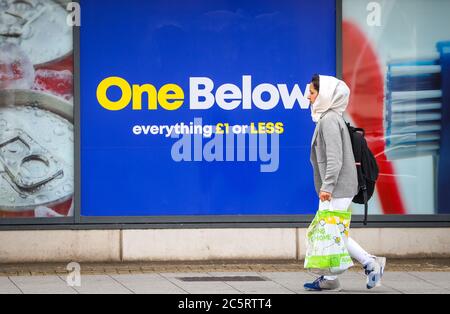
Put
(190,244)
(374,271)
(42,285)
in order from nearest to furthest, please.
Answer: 1. (374,271)
2. (42,285)
3. (190,244)

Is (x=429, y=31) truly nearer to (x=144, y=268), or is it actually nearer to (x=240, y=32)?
(x=240, y=32)

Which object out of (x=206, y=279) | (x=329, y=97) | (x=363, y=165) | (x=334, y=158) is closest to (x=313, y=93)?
(x=329, y=97)

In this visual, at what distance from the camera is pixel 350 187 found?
10.2 meters

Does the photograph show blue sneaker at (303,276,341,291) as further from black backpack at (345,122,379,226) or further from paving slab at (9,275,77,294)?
paving slab at (9,275,77,294)

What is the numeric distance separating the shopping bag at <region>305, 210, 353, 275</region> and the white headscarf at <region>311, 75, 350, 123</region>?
3.08 ft

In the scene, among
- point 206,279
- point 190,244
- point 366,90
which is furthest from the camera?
point 366,90

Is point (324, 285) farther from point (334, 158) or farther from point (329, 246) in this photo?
point (334, 158)

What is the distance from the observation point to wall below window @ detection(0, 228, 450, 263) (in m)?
12.5

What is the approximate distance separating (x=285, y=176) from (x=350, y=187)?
2640mm

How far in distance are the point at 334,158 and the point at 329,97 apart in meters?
0.58

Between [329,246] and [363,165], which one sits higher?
[363,165]

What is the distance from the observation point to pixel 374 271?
10.3 m

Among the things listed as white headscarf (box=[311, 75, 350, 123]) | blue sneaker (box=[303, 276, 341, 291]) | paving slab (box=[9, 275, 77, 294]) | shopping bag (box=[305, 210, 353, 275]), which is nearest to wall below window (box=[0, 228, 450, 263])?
paving slab (box=[9, 275, 77, 294])
